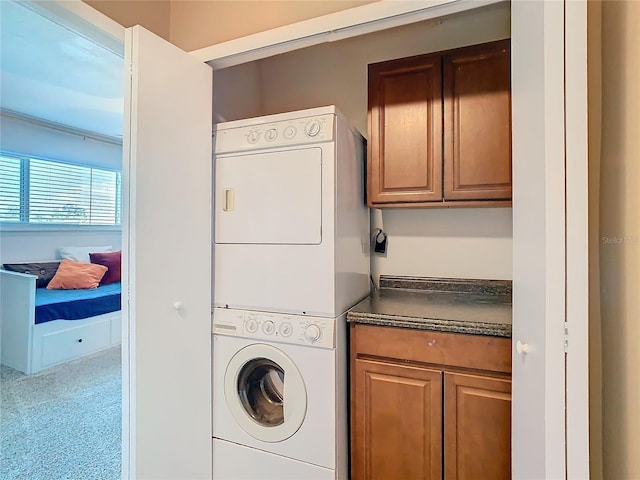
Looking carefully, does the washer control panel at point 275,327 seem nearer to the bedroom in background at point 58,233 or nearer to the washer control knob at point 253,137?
the washer control knob at point 253,137

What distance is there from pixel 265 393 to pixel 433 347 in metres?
0.93

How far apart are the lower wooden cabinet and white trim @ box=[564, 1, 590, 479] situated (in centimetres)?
78

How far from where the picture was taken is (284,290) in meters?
1.57

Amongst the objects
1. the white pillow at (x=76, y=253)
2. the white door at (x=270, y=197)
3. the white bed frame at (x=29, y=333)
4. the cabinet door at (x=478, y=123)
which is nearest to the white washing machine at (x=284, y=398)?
the white door at (x=270, y=197)

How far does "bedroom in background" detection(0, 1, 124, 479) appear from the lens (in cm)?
200

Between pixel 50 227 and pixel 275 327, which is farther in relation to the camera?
pixel 50 227

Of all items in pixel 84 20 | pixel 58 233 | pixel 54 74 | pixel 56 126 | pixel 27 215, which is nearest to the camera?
pixel 84 20

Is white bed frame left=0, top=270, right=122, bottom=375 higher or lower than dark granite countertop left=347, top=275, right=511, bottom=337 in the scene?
lower

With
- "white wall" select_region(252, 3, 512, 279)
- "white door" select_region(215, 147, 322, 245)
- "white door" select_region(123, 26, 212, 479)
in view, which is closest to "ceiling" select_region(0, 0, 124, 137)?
"white door" select_region(123, 26, 212, 479)

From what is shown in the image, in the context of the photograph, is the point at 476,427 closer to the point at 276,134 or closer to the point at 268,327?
the point at 268,327

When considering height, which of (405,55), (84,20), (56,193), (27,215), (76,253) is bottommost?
(76,253)

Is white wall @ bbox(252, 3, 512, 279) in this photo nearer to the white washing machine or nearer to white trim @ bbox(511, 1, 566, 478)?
the white washing machine

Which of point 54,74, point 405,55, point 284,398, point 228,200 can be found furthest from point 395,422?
point 54,74

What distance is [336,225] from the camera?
4.92 feet
